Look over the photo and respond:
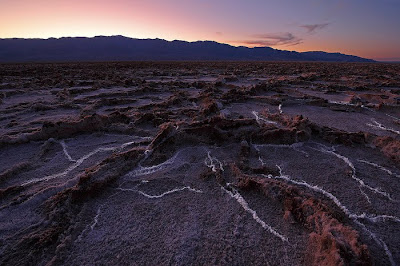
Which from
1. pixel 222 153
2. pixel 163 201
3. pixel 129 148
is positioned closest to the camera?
pixel 163 201

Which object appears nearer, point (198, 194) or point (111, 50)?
point (198, 194)

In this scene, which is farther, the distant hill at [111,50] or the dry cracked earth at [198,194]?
the distant hill at [111,50]

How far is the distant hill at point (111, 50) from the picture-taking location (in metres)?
104

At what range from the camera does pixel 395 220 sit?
Result: 242cm

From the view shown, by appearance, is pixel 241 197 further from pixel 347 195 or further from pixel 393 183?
pixel 393 183

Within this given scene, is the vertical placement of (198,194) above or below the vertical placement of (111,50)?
above

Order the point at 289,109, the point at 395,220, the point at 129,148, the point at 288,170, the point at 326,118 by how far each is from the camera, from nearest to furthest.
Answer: the point at 395,220 < the point at 288,170 < the point at 129,148 < the point at 326,118 < the point at 289,109

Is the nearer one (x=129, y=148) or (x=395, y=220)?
(x=395, y=220)

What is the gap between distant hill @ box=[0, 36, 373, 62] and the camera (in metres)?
104

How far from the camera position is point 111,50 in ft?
440

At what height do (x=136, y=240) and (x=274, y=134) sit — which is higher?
(x=274, y=134)

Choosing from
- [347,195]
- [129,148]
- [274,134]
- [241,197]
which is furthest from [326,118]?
[129,148]

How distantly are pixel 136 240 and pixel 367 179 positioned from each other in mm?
2740

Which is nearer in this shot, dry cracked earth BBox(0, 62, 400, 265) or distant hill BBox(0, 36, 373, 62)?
dry cracked earth BBox(0, 62, 400, 265)
